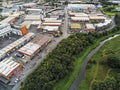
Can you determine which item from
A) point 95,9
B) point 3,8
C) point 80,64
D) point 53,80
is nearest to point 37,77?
point 53,80

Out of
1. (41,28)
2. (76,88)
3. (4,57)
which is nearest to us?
(76,88)

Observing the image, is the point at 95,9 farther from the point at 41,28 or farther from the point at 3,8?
the point at 3,8

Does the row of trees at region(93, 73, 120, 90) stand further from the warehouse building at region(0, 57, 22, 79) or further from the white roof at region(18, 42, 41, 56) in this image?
the white roof at region(18, 42, 41, 56)

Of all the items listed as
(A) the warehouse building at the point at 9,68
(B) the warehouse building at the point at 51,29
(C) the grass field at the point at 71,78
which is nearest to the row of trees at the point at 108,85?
(C) the grass field at the point at 71,78

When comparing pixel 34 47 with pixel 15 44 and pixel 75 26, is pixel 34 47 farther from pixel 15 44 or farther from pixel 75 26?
pixel 75 26

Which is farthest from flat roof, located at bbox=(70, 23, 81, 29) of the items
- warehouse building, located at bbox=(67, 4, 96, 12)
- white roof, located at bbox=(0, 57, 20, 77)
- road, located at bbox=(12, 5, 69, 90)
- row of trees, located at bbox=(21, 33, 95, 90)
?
white roof, located at bbox=(0, 57, 20, 77)
